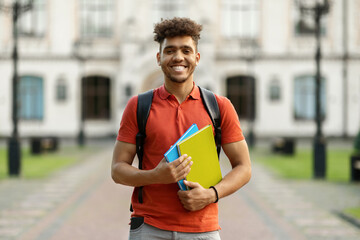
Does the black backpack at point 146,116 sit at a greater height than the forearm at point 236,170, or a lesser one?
greater

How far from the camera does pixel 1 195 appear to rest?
1112cm

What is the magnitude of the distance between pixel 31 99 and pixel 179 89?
30.8 metres

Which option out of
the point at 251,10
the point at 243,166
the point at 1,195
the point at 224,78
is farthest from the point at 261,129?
the point at 243,166

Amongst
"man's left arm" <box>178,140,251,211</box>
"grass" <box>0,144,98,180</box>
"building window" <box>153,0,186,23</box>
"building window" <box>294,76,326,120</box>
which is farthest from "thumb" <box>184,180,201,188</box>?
"building window" <box>153,0,186,23</box>

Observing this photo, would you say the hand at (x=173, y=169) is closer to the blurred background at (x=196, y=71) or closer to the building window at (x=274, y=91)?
the blurred background at (x=196, y=71)

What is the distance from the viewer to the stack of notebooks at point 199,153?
8.96 ft

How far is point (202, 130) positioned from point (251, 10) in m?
31.1

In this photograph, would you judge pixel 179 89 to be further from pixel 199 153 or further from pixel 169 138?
pixel 199 153

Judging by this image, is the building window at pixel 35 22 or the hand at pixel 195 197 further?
the building window at pixel 35 22

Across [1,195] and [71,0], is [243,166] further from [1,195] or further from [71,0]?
[71,0]

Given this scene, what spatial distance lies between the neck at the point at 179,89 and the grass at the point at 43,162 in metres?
11.7

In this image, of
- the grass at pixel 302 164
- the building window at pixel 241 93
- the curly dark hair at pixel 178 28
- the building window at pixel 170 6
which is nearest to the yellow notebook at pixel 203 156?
the curly dark hair at pixel 178 28

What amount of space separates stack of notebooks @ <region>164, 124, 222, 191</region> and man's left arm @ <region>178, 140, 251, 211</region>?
44 millimetres

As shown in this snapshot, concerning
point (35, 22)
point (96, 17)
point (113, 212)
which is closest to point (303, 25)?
point (96, 17)
